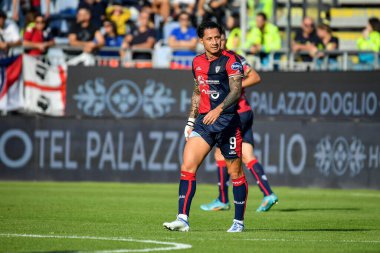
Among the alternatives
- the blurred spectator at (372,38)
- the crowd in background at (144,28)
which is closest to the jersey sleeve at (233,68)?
the crowd in background at (144,28)

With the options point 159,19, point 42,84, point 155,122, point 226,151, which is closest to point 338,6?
point 159,19

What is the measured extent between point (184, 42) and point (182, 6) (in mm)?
3419

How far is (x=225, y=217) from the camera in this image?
14531 mm

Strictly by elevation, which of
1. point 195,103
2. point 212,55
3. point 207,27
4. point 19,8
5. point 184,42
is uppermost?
point 19,8

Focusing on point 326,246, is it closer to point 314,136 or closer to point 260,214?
point 260,214

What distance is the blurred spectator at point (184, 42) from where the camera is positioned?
24.4m

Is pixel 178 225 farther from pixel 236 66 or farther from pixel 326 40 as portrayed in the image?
pixel 326 40

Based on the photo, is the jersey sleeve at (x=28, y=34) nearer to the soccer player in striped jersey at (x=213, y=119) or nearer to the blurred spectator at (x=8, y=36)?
the blurred spectator at (x=8, y=36)

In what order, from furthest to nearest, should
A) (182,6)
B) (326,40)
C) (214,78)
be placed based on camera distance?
(182,6)
(326,40)
(214,78)

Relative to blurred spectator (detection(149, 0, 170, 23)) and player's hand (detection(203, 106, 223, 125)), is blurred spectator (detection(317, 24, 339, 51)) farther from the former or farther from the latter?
player's hand (detection(203, 106, 223, 125))

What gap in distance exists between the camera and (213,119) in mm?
11344

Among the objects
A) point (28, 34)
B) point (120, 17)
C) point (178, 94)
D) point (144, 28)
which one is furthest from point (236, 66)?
point (120, 17)

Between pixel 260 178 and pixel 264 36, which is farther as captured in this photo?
pixel 264 36

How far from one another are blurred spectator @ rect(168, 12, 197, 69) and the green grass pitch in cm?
386
